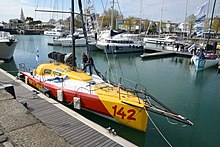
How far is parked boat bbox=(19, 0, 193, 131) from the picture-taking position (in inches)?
296

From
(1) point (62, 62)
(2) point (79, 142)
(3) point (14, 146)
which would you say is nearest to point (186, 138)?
(2) point (79, 142)

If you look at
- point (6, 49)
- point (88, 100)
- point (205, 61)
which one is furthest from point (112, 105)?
point (6, 49)

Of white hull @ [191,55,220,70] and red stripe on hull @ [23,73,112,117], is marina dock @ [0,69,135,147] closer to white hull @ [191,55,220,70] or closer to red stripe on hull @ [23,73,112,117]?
red stripe on hull @ [23,73,112,117]

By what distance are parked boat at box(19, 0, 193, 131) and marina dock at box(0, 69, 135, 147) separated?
1121 millimetres

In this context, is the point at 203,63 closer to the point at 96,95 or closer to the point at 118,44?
the point at 118,44

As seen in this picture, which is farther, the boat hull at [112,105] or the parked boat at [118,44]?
A: the parked boat at [118,44]

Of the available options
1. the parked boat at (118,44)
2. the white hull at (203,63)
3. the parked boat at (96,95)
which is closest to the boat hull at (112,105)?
the parked boat at (96,95)

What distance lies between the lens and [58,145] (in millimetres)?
2926

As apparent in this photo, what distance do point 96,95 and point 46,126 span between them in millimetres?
4823

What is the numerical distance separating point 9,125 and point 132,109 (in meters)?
5.07

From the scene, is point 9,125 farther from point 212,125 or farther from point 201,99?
point 201,99

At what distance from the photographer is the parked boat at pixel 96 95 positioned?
7.53 m

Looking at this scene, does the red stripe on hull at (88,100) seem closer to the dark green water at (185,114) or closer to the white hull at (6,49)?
the dark green water at (185,114)

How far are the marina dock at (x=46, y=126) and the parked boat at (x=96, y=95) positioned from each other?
3.68 feet
